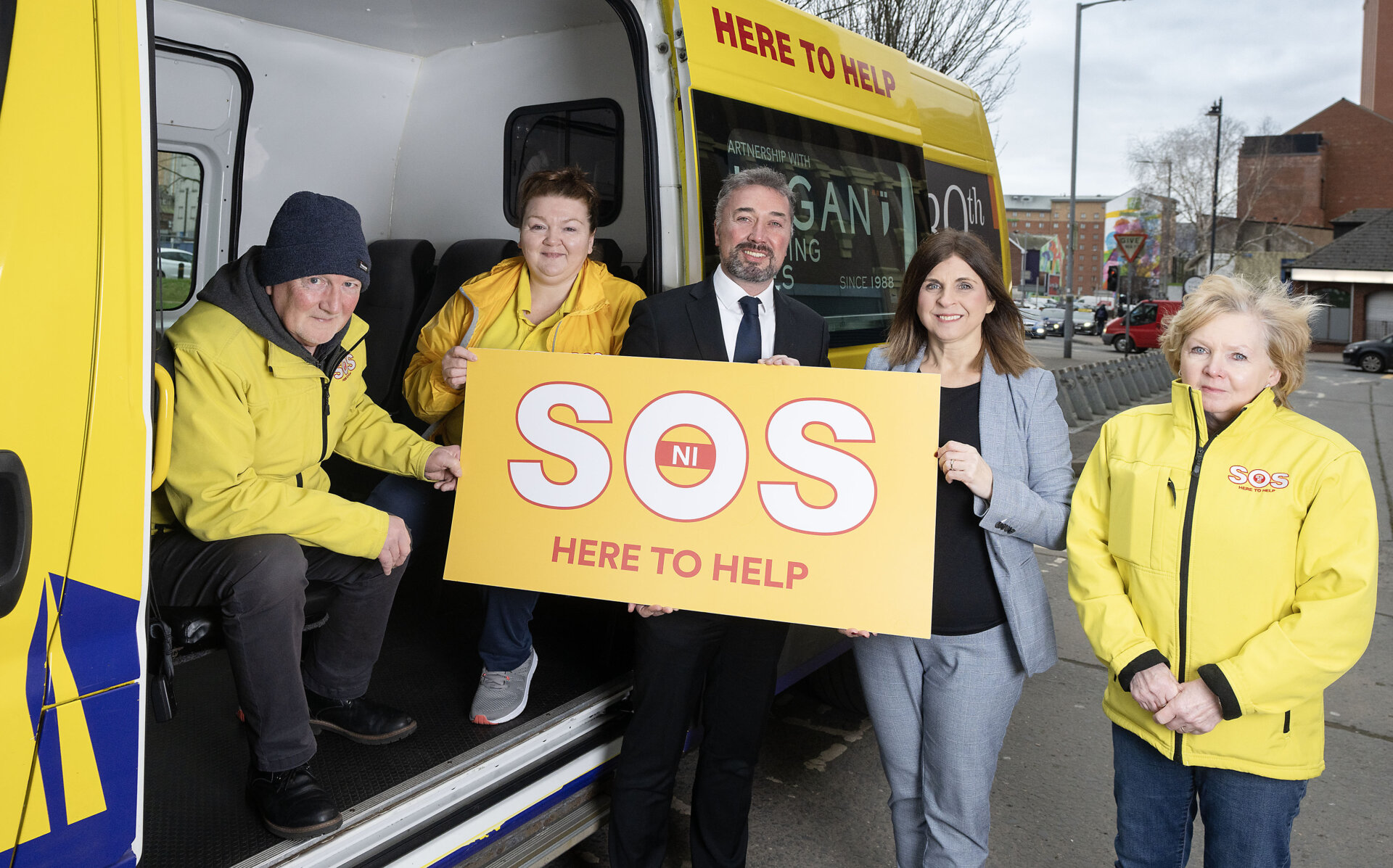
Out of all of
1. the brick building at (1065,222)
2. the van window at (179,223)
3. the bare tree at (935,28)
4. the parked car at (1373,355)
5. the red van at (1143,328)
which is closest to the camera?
the van window at (179,223)

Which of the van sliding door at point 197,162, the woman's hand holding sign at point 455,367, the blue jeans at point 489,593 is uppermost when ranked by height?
the van sliding door at point 197,162

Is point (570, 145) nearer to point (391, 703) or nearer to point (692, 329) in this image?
point (692, 329)

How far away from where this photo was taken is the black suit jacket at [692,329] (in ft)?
8.25

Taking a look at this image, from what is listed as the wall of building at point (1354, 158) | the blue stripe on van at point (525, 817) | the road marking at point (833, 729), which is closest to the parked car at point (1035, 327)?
the wall of building at point (1354, 158)

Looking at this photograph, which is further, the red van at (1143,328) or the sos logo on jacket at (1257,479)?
the red van at (1143,328)

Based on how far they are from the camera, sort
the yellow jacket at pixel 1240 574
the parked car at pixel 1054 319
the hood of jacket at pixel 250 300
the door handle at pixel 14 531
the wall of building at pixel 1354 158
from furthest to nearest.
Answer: the wall of building at pixel 1354 158 → the parked car at pixel 1054 319 → the hood of jacket at pixel 250 300 → the yellow jacket at pixel 1240 574 → the door handle at pixel 14 531

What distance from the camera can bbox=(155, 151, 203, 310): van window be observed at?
163 inches

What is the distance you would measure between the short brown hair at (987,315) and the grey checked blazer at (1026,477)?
5 centimetres

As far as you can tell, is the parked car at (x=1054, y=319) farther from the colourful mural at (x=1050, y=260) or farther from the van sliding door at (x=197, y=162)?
the colourful mural at (x=1050, y=260)

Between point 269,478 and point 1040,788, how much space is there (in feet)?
9.69

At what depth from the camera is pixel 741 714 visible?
8.43ft

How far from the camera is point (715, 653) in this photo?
256cm

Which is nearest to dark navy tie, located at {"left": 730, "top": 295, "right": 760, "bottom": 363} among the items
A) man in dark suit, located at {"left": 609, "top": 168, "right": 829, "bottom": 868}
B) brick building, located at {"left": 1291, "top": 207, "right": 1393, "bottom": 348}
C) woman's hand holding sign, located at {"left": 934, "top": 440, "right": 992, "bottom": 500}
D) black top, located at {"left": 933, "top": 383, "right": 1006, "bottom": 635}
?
man in dark suit, located at {"left": 609, "top": 168, "right": 829, "bottom": 868}

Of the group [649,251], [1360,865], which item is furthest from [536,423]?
[1360,865]
